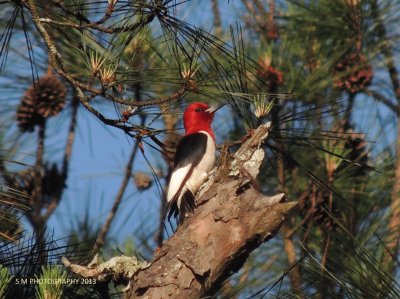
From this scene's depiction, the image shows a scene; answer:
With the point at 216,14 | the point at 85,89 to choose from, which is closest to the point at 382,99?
the point at 216,14

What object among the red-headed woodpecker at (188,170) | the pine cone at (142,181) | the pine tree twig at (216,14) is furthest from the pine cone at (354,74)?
the red-headed woodpecker at (188,170)

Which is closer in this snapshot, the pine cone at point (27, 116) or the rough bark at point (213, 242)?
the rough bark at point (213, 242)

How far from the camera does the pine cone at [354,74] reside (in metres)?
5.14

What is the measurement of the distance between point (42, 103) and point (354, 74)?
1777 millimetres

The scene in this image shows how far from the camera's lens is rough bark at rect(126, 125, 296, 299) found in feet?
9.04

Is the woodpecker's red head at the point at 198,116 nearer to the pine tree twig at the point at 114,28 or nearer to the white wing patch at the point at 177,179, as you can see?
the white wing patch at the point at 177,179

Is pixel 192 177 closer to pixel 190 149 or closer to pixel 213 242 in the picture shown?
pixel 190 149

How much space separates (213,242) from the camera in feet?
9.12

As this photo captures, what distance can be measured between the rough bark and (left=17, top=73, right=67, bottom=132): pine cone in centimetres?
230

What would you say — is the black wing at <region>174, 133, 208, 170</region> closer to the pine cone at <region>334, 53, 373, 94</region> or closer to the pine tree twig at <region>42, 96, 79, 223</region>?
the pine tree twig at <region>42, 96, 79, 223</region>

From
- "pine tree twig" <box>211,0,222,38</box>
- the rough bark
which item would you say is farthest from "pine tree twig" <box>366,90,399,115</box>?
the rough bark

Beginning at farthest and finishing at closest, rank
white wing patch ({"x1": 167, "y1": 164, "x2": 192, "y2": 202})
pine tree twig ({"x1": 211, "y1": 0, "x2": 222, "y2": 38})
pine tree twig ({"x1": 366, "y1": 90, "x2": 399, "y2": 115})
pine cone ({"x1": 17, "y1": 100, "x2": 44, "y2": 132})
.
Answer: pine tree twig ({"x1": 211, "y1": 0, "x2": 222, "y2": 38}), pine tree twig ({"x1": 366, "y1": 90, "x2": 399, "y2": 115}), pine cone ({"x1": 17, "y1": 100, "x2": 44, "y2": 132}), white wing patch ({"x1": 167, "y1": 164, "x2": 192, "y2": 202})

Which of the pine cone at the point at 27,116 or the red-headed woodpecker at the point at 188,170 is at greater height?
the pine cone at the point at 27,116

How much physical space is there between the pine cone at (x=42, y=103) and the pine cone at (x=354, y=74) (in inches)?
61.3
